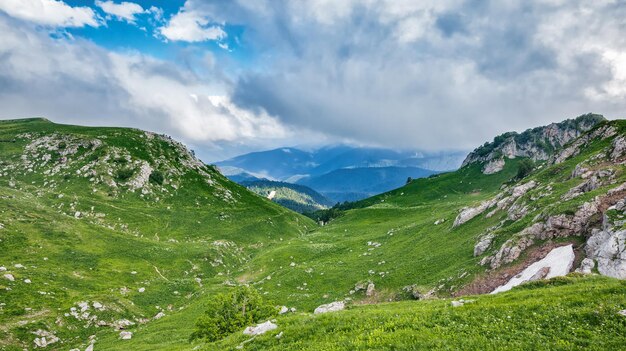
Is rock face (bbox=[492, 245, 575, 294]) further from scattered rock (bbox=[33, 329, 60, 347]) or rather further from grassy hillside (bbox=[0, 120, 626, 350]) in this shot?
scattered rock (bbox=[33, 329, 60, 347])

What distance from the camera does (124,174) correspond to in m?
138

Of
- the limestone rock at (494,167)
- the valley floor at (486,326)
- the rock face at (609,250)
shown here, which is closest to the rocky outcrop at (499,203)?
the rock face at (609,250)

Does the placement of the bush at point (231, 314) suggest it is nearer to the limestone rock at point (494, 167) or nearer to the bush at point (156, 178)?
the bush at point (156, 178)

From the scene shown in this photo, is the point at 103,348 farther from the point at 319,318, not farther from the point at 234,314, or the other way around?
the point at 319,318

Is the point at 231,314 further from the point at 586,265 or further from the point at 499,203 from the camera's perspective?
the point at 499,203

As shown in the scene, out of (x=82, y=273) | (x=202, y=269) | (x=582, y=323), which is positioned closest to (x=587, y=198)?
(x=582, y=323)

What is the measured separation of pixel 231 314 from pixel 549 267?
3574cm

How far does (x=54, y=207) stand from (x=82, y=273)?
48358mm

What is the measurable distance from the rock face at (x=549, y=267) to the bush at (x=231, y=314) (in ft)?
87.5

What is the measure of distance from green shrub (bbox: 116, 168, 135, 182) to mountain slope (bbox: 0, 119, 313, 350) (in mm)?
383

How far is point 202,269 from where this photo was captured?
3479 inches

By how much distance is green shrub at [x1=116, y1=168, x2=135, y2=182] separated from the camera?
136 metres

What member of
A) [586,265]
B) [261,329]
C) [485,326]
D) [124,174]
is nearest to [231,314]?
[261,329]

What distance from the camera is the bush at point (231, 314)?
109 ft
